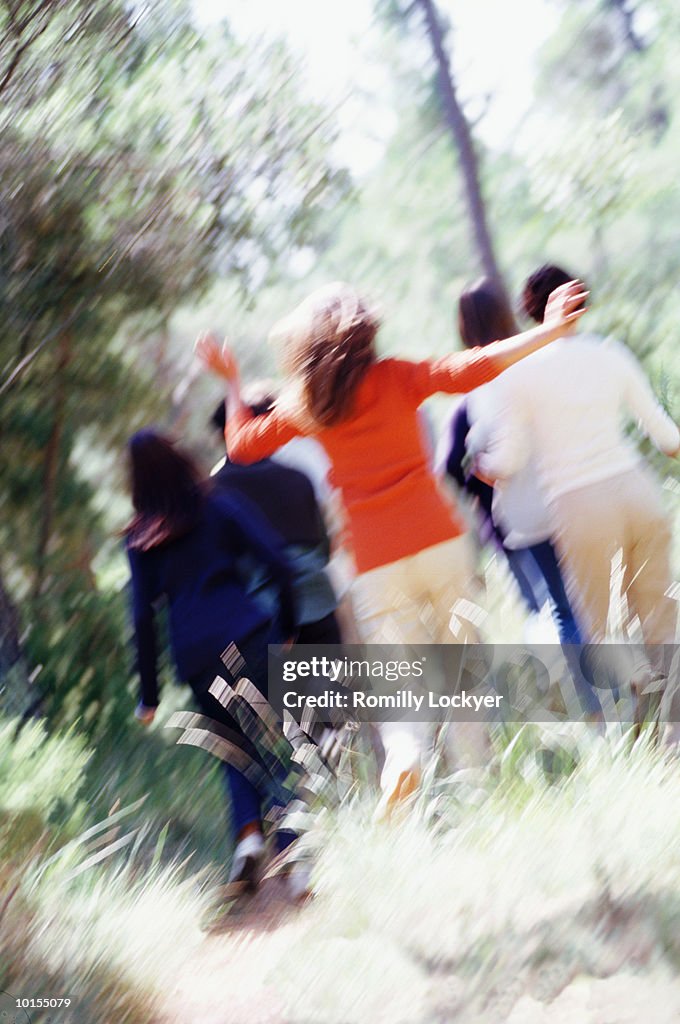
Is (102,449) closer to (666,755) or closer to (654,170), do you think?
(666,755)

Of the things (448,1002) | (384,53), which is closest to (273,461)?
(448,1002)

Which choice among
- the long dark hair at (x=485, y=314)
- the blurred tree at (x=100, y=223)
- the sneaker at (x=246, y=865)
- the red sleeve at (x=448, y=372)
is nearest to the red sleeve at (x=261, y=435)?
the red sleeve at (x=448, y=372)

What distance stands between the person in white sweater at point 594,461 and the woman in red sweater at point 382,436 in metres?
0.17

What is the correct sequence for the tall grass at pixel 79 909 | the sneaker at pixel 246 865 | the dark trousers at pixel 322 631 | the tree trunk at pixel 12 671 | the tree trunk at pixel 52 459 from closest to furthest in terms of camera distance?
the tall grass at pixel 79 909
the sneaker at pixel 246 865
the dark trousers at pixel 322 631
the tree trunk at pixel 12 671
the tree trunk at pixel 52 459

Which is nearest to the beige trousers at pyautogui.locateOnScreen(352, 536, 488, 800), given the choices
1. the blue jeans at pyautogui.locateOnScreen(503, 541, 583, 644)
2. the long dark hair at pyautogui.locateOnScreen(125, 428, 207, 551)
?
the blue jeans at pyautogui.locateOnScreen(503, 541, 583, 644)

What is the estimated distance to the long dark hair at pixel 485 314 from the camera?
273 cm

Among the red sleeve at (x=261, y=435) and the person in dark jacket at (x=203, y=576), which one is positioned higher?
the red sleeve at (x=261, y=435)

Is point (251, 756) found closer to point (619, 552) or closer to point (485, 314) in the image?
point (619, 552)

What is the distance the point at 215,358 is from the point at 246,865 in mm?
1329

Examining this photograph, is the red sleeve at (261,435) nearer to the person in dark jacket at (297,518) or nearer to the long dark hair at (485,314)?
the person in dark jacket at (297,518)

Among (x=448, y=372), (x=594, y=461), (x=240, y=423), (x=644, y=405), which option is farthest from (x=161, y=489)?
(x=644, y=405)

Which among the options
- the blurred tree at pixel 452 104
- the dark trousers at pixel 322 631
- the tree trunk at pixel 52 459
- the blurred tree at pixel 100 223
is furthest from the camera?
the blurred tree at pixel 452 104

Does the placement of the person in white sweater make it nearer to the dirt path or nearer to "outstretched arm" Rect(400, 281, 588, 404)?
"outstretched arm" Rect(400, 281, 588, 404)

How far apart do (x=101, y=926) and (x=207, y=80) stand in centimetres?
329
